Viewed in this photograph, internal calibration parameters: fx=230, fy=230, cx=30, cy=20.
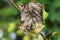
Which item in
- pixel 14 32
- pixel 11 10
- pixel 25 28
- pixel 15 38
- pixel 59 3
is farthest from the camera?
pixel 15 38

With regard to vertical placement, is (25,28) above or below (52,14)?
below

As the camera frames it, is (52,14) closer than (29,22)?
No

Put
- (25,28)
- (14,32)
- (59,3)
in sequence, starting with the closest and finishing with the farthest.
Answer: (25,28) → (59,3) → (14,32)

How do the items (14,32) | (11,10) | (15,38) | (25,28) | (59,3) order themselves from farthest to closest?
(15,38) → (14,32) → (11,10) → (59,3) → (25,28)

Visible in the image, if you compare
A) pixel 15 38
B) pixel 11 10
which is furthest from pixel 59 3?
pixel 15 38

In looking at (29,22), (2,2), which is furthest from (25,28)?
(2,2)

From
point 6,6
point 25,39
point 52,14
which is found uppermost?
point 6,6

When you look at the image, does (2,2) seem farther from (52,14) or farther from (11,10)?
(52,14)

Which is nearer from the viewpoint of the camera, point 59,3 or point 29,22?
point 29,22

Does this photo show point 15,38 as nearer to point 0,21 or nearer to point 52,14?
point 0,21
